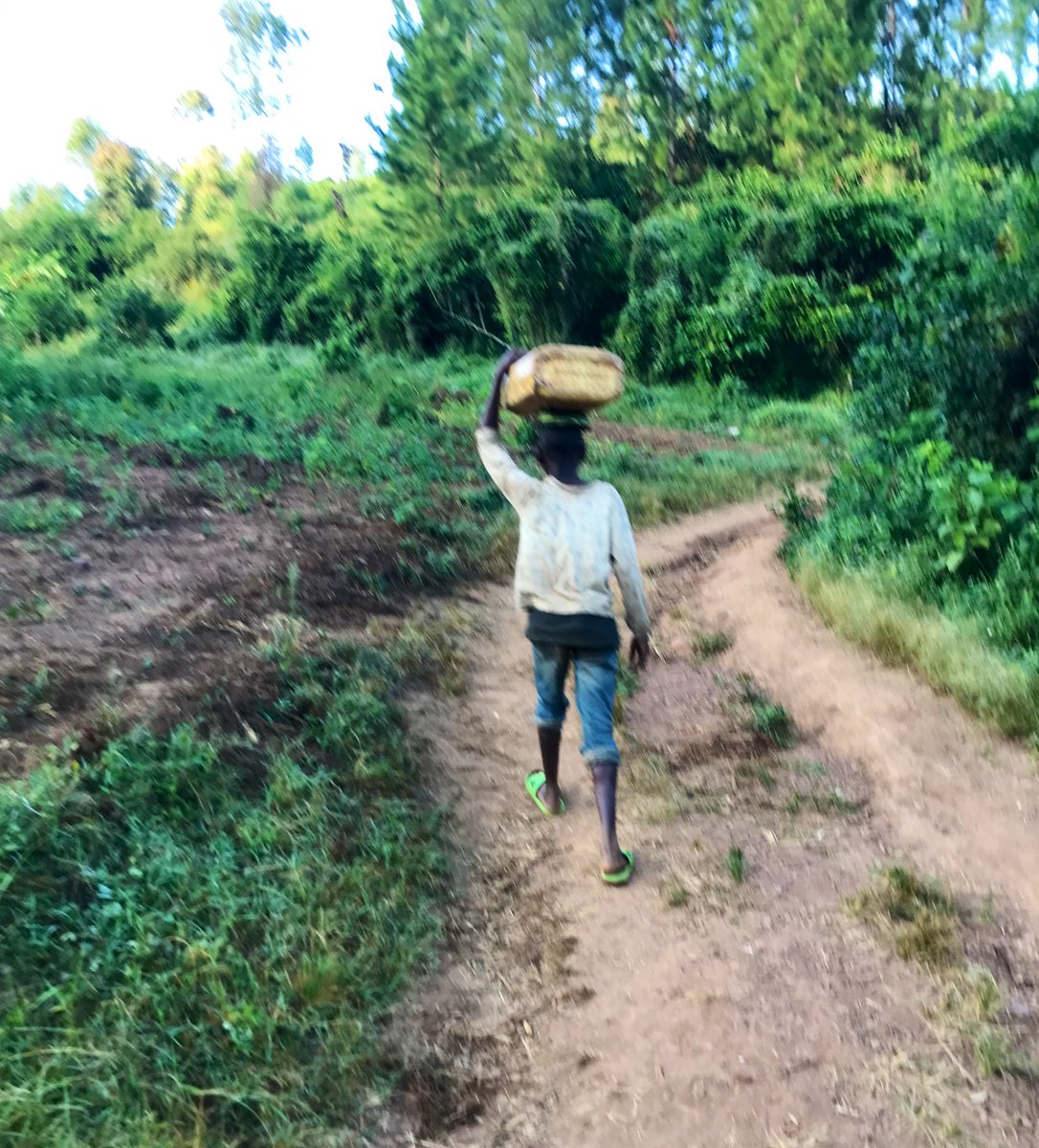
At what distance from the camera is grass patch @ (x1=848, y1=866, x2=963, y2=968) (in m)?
3.11

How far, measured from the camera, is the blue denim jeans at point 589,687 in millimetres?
3643

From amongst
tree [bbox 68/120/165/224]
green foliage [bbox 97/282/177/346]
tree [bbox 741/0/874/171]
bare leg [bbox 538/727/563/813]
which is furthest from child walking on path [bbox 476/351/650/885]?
tree [bbox 68/120/165/224]

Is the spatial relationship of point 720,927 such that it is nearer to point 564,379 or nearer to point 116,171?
point 564,379

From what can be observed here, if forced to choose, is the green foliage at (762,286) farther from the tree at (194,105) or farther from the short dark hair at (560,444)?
the tree at (194,105)

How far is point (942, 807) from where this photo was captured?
399 cm

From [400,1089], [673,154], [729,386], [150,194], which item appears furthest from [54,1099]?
[150,194]

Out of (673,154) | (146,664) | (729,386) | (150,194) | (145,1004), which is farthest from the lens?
(150,194)

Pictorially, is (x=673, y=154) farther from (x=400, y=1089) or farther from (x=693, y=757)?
(x=400, y=1089)

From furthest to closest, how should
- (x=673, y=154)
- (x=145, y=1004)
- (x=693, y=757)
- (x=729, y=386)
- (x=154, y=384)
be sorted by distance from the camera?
(x=673, y=154) → (x=729, y=386) → (x=154, y=384) → (x=693, y=757) → (x=145, y=1004)

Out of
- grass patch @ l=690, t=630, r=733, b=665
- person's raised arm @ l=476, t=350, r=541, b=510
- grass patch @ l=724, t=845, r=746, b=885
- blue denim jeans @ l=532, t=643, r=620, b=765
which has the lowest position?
grass patch @ l=690, t=630, r=733, b=665

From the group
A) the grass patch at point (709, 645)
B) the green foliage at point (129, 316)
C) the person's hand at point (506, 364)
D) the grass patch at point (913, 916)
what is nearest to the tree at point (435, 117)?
the green foliage at point (129, 316)

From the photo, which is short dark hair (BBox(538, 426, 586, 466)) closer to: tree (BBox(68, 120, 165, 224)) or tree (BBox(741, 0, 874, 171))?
tree (BBox(741, 0, 874, 171))

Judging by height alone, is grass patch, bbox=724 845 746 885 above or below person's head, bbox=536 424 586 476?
below

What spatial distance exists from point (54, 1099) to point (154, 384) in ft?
38.3
